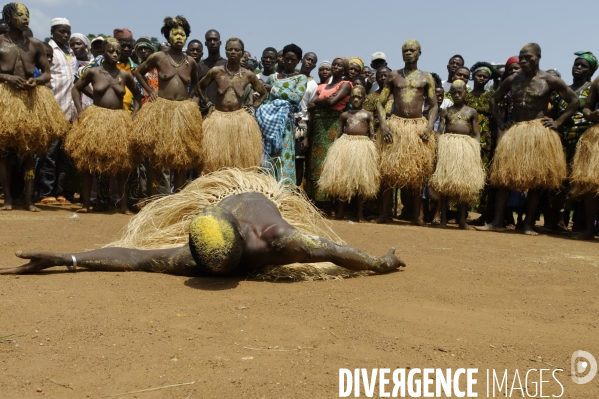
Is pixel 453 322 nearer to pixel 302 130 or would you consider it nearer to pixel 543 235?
pixel 543 235

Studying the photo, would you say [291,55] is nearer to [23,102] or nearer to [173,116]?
[173,116]

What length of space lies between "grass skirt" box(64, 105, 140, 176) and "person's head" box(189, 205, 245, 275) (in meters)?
3.52

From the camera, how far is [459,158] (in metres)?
6.51

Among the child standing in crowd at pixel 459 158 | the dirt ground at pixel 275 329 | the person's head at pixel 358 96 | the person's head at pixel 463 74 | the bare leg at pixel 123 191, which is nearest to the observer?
the dirt ground at pixel 275 329

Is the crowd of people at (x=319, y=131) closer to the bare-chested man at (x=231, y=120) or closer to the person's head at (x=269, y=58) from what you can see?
the bare-chested man at (x=231, y=120)

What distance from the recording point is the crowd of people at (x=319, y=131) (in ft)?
20.7

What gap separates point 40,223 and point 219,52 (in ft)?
11.2

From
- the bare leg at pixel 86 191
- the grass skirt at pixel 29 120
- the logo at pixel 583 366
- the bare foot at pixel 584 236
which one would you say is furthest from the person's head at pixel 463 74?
the logo at pixel 583 366

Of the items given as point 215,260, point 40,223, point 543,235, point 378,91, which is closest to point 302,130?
point 378,91

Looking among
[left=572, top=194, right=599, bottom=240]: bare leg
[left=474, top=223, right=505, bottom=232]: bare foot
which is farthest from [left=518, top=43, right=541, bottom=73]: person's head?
[left=474, top=223, right=505, bottom=232]: bare foot

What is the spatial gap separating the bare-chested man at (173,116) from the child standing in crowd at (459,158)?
8.07 ft

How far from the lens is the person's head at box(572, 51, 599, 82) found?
271 inches

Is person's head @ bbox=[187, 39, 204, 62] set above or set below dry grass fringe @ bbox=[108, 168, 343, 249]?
above

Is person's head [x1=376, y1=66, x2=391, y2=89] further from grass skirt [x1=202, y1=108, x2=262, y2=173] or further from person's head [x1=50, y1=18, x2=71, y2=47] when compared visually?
person's head [x1=50, y1=18, x2=71, y2=47]
